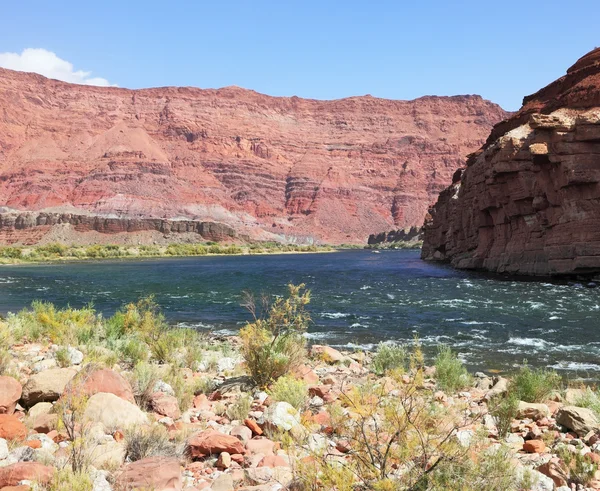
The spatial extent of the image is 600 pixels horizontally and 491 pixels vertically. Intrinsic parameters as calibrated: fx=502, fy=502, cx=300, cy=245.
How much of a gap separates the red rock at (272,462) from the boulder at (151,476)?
78cm

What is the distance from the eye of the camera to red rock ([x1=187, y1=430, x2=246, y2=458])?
16.1 ft

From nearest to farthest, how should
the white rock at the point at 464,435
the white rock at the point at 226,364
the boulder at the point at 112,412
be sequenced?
the white rock at the point at 464,435, the boulder at the point at 112,412, the white rock at the point at 226,364

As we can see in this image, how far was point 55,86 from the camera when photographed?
587ft

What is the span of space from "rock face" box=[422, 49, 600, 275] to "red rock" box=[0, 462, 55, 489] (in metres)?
34.1

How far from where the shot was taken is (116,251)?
86.1m

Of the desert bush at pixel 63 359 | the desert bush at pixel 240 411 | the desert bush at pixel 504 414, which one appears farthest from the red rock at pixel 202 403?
the desert bush at pixel 504 414

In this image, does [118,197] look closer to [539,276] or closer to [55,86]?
[55,86]

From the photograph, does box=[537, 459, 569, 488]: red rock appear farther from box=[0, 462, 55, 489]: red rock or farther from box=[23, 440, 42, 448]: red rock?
box=[23, 440, 42, 448]: red rock

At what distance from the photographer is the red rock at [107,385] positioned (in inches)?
237

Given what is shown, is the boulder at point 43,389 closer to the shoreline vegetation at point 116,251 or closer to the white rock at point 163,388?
the white rock at point 163,388

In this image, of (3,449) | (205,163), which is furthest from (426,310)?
(205,163)

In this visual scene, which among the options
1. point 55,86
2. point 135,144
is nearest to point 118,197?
point 135,144

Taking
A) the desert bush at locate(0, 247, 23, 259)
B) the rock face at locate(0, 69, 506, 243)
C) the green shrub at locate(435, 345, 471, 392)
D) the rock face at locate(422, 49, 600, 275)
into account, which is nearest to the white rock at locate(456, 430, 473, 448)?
the green shrub at locate(435, 345, 471, 392)

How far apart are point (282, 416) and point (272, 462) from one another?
1.03 m
